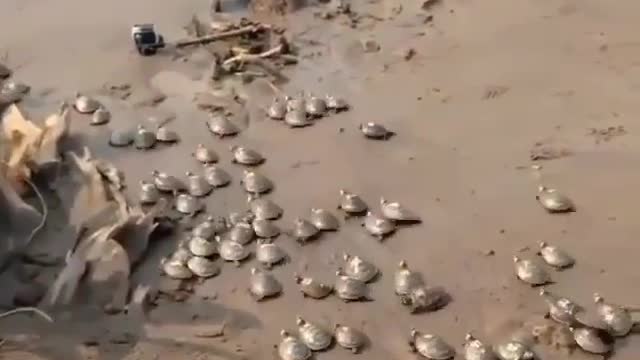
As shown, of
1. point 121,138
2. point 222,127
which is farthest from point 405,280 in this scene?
point 121,138

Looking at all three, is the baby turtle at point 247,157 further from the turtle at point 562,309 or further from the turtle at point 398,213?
the turtle at point 562,309

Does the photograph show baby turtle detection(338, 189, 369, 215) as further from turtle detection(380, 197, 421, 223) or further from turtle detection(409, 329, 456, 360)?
turtle detection(409, 329, 456, 360)

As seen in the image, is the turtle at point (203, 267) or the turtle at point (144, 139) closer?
the turtle at point (203, 267)

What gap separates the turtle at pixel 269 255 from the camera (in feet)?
13.0

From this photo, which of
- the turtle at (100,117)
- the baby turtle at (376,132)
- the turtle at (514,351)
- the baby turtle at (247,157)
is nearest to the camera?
the turtle at (514,351)

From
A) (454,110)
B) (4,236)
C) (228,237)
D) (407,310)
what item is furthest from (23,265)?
(454,110)

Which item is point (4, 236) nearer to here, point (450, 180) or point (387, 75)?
point (450, 180)

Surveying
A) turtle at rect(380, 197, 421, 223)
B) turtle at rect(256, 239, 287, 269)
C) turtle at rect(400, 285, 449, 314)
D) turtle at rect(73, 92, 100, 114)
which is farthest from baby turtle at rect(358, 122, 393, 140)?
turtle at rect(73, 92, 100, 114)

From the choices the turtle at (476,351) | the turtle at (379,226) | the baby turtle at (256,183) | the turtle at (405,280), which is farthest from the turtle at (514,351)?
the baby turtle at (256,183)

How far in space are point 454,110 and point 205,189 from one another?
136 cm

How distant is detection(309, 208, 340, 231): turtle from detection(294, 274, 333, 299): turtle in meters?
0.37

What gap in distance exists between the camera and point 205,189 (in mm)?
4414

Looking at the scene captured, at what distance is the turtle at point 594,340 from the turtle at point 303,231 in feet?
3.77

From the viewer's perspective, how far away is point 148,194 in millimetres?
4359
